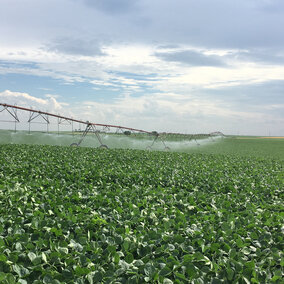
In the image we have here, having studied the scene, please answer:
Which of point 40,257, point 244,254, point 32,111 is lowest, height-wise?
point 244,254

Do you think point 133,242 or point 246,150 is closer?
point 133,242

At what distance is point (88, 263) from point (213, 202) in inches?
163

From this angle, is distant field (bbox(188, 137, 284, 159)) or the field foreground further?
distant field (bbox(188, 137, 284, 159))

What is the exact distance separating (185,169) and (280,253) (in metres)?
7.88

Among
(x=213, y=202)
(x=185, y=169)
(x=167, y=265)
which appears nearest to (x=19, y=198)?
(x=167, y=265)

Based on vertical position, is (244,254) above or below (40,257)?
below

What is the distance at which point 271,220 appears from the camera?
5238mm

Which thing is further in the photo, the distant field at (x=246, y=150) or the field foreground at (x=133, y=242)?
the distant field at (x=246, y=150)

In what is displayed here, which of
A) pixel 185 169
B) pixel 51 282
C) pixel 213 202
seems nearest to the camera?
pixel 51 282

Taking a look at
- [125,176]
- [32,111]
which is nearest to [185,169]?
[125,176]

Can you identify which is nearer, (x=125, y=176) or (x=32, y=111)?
(x=125, y=176)

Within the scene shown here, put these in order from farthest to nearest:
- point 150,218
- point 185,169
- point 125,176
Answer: point 185,169
point 125,176
point 150,218

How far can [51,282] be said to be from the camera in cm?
286

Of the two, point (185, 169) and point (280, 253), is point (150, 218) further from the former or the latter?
point (185, 169)
